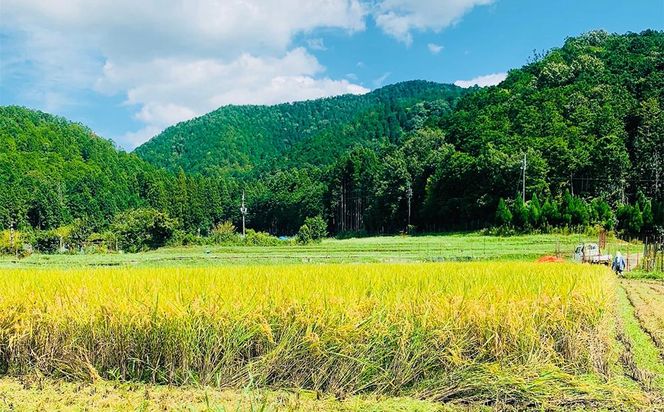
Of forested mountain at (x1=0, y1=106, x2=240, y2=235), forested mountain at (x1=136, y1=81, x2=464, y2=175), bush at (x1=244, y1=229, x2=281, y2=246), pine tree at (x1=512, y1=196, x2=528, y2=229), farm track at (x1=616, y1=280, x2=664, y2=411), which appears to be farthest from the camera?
forested mountain at (x1=136, y1=81, x2=464, y2=175)

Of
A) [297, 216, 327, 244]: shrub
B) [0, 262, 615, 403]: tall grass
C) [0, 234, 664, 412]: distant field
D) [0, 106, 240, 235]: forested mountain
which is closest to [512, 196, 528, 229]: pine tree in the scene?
[297, 216, 327, 244]: shrub

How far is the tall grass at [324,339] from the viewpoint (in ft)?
16.5

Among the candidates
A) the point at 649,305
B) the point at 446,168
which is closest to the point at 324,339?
the point at 649,305

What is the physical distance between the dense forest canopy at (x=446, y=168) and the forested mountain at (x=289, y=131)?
3.23ft

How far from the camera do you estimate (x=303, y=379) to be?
5.14 metres

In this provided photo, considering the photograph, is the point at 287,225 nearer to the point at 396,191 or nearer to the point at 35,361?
the point at 396,191

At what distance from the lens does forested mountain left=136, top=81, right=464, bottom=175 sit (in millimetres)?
124938

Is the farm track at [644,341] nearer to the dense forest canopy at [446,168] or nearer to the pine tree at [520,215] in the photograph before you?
the pine tree at [520,215]

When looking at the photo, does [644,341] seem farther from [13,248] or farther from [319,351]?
[13,248]

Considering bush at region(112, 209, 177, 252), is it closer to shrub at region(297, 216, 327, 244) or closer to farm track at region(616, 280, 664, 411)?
shrub at region(297, 216, 327, 244)

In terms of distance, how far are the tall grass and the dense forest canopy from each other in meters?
37.1

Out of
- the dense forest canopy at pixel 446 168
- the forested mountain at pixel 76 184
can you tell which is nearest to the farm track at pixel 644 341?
the dense forest canopy at pixel 446 168

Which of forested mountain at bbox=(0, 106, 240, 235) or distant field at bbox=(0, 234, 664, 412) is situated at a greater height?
forested mountain at bbox=(0, 106, 240, 235)

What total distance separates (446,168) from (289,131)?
365 feet
